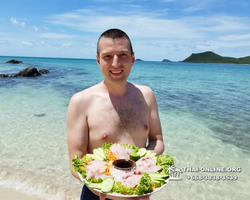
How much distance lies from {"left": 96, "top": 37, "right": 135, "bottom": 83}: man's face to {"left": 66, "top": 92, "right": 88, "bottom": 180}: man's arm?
0.45m

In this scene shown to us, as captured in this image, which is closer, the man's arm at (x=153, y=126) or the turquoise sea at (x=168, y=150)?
the man's arm at (x=153, y=126)

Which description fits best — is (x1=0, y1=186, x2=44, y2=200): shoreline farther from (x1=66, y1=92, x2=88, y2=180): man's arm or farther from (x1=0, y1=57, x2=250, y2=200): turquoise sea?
(x1=66, y1=92, x2=88, y2=180): man's arm

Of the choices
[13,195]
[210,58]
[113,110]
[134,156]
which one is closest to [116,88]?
[113,110]

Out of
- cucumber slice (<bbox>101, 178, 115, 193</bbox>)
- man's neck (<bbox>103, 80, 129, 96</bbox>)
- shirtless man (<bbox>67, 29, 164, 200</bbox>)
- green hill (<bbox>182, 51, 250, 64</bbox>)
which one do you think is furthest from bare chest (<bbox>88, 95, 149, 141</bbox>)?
green hill (<bbox>182, 51, 250, 64</bbox>)

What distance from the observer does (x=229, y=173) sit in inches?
236

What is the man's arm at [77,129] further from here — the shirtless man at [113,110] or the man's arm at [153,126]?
the man's arm at [153,126]

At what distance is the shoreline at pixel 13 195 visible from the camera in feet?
14.7

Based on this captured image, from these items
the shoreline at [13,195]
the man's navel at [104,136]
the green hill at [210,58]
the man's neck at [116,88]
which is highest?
the green hill at [210,58]

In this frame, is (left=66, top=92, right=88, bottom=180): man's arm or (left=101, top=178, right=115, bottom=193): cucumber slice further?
(left=66, top=92, right=88, bottom=180): man's arm

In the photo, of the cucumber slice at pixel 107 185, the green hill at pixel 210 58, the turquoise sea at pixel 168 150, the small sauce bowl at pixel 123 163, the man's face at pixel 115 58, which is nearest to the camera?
the cucumber slice at pixel 107 185

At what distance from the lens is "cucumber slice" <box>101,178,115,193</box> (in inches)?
59.3

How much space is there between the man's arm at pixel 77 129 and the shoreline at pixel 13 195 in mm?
3141

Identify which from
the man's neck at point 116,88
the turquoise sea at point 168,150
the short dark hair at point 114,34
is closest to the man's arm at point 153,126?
the man's neck at point 116,88

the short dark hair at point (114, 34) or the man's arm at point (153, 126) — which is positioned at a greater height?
the short dark hair at point (114, 34)
